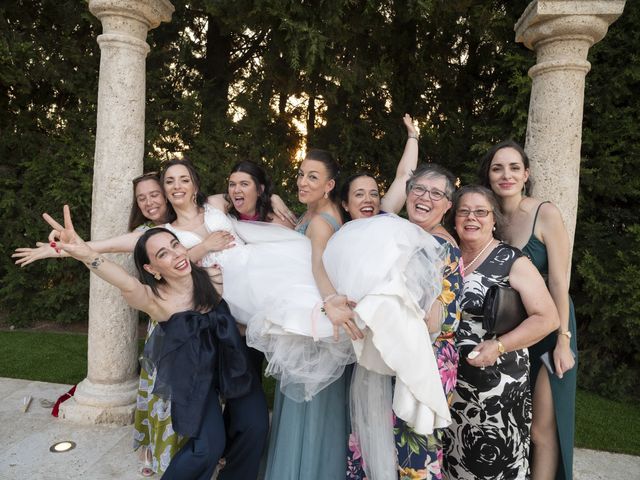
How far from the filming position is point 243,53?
7.73m

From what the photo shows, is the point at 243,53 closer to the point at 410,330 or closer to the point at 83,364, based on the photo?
the point at 83,364

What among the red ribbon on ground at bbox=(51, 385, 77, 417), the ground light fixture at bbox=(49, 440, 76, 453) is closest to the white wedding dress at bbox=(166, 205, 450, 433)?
the ground light fixture at bbox=(49, 440, 76, 453)

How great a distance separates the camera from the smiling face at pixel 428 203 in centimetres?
254

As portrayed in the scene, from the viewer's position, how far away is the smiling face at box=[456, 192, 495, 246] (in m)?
2.54

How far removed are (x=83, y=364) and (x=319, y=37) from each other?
4770mm

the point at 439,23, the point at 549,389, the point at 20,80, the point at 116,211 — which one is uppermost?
the point at 439,23

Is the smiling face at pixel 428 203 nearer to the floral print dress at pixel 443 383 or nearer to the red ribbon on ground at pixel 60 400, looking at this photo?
the floral print dress at pixel 443 383

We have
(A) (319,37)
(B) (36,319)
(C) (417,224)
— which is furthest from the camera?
(B) (36,319)

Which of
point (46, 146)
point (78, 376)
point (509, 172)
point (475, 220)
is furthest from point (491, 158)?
point (46, 146)

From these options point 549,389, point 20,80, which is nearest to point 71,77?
point 20,80

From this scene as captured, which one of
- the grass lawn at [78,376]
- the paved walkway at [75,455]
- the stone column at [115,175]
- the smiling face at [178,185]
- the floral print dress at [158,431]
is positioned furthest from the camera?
the grass lawn at [78,376]

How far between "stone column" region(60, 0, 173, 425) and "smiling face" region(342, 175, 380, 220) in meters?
1.89

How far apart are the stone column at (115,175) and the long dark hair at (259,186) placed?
879 millimetres

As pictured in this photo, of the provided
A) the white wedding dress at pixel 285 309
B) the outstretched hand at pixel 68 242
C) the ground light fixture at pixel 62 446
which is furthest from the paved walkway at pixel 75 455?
the outstretched hand at pixel 68 242
